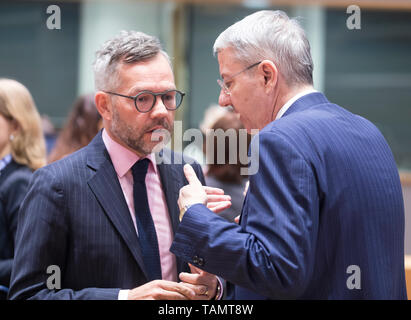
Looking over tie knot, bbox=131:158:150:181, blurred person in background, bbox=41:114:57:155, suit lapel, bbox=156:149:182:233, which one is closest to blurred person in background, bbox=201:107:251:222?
suit lapel, bbox=156:149:182:233

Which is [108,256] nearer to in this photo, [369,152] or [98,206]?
[98,206]

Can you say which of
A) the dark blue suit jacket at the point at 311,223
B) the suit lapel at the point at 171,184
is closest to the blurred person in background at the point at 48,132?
the suit lapel at the point at 171,184

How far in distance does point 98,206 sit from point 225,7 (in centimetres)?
435

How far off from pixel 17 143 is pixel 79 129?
2.08 feet

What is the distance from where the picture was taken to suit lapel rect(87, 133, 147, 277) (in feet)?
4.91

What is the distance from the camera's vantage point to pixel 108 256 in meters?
1.48

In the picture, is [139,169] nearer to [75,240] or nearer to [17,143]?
[75,240]

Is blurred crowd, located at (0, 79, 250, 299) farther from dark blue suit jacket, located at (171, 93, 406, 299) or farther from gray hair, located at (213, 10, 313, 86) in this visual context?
gray hair, located at (213, 10, 313, 86)

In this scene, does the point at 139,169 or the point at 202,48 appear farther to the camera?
the point at 202,48

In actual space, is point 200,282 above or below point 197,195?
below

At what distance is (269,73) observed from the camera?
143 centimetres

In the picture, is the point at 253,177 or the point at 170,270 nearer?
the point at 253,177

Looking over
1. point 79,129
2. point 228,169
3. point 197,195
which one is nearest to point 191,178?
point 197,195
